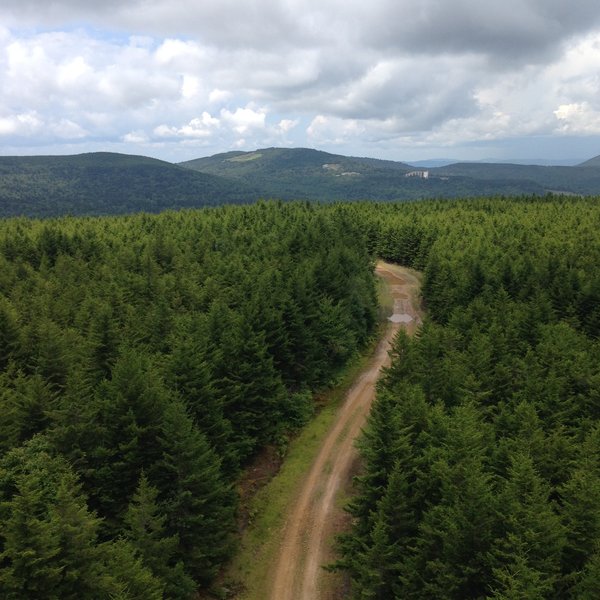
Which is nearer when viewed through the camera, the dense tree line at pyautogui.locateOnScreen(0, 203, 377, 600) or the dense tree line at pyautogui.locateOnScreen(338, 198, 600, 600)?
the dense tree line at pyautogui.locateOnScreen(0, 203, 377, 600)

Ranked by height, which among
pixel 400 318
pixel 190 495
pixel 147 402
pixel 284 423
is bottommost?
pixel 284 423

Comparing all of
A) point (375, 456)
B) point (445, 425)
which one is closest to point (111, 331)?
point (375, 456)

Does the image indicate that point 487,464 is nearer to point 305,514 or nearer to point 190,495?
point 305,514

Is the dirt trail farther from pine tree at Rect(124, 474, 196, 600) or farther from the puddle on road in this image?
the puddle on road

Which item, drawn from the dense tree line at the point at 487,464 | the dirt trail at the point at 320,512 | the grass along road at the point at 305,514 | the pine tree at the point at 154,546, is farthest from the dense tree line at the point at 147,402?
the dense tree line at the point at 487,464

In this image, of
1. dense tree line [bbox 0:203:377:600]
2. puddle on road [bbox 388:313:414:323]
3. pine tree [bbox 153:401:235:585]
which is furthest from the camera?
puddle on road [bbox 388:313:414:323]

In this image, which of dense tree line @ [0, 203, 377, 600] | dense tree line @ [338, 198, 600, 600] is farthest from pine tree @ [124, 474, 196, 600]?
dense tree line @ [338, 198, 600, 600]

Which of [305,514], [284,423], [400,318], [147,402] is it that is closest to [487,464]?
[305,514]
